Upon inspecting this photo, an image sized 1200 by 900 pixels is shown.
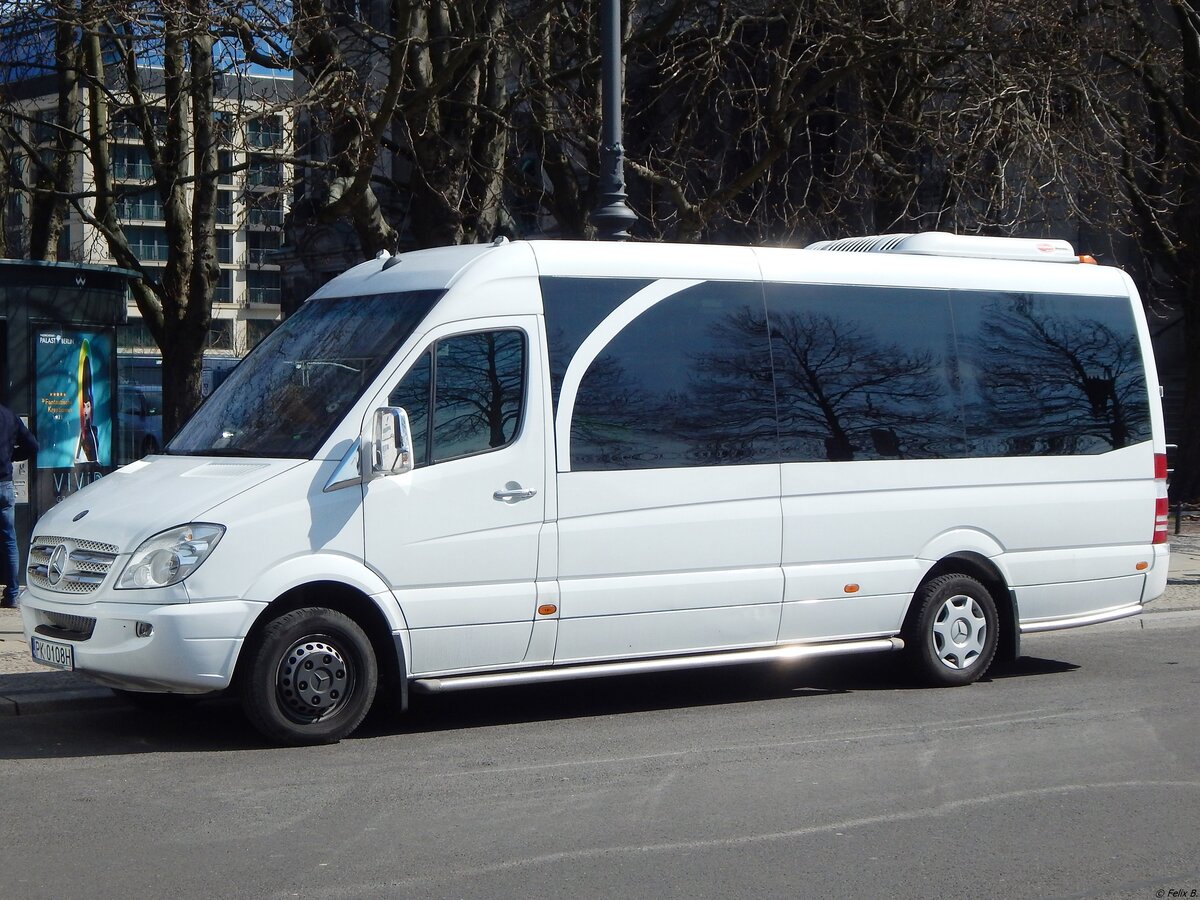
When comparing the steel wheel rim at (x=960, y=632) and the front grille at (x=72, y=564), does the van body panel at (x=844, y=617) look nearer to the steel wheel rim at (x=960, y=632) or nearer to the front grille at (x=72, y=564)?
the steel wheel rim at (x=960, y=632)

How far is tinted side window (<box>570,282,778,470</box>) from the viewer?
8523mm

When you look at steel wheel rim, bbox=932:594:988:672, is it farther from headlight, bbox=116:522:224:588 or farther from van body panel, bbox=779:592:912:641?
headlight, bbox=116:522:224:588

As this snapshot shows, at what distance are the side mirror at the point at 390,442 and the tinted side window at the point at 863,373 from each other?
2.44 meters

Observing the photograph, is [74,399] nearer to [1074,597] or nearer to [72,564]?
[72,564]

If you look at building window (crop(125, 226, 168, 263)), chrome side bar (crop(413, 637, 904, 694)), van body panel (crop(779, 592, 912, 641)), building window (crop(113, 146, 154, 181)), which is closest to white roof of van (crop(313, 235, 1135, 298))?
van body panel (crop(779, 592, 912, 641))

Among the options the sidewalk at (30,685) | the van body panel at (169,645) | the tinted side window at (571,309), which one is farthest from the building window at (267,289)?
the van body panel at (169,645)

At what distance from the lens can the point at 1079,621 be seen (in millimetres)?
10117

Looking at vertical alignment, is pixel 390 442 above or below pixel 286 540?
above

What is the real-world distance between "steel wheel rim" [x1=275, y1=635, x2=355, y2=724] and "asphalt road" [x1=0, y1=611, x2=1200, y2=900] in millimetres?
269

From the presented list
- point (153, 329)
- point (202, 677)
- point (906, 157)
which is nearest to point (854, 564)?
point (202, 677)

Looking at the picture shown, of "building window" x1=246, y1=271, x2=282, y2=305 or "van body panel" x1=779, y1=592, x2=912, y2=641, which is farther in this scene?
"building window" x1=246, y1=271, x2=282, y2=305

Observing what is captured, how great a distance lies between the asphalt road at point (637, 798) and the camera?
5426 millimetres

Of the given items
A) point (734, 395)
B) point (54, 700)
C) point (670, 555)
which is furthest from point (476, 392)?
point (54, 700)

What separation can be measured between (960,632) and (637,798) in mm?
3743
